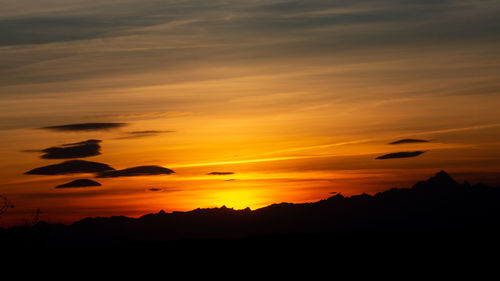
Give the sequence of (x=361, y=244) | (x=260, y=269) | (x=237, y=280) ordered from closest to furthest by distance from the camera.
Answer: (x=237, y=280) < (x=260, y=269) < (x=361, y=244)

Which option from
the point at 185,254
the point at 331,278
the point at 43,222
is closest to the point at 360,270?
the point at 331,278

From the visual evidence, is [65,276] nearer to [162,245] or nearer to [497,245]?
[162,245]

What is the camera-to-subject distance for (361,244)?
Result: 94.4m

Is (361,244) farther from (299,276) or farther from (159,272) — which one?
(159,272)

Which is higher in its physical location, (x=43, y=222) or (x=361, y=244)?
(x=43, y=222)

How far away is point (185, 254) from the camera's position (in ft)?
296

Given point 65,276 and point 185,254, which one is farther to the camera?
point 185,254

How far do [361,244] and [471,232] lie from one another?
1856 cm

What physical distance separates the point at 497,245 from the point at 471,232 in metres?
13.5

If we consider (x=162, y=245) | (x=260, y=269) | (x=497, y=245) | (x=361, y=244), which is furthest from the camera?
(x=162, y=245)

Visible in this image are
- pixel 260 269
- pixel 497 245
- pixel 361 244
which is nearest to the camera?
pixel 260 269

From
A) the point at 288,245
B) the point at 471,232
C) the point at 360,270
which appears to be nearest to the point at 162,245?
the point at 288,245

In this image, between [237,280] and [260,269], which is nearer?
[237,280]

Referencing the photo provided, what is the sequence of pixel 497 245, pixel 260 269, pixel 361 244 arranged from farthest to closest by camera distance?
pixel 361 244, pixel 497 245, pixel 260 269
